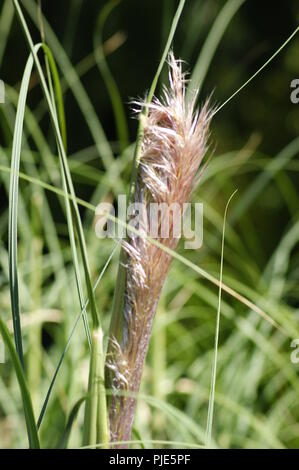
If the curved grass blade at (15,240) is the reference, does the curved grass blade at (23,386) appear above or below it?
below

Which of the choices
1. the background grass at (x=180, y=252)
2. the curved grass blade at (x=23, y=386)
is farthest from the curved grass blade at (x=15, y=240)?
the background grass at (x=180, y=252)

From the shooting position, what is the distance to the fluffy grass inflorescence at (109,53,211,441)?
484 mm

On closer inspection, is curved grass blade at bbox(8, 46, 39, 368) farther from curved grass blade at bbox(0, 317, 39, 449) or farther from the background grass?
the background grass

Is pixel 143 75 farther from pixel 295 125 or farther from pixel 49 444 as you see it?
pixel 49 444

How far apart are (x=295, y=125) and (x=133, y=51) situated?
23.7 inches

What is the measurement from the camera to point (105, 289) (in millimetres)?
1454

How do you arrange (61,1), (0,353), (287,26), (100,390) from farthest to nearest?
(61,1) < (287,26) < (0,353) < (100,390)

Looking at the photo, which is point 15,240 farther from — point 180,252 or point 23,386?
point 180,252

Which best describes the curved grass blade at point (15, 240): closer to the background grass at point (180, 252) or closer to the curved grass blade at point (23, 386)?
the curved grass blade at point (23, 386)

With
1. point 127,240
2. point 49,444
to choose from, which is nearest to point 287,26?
point 49,444

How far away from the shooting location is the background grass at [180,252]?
1.16 m

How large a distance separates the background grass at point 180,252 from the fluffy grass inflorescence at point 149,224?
9 centimetres

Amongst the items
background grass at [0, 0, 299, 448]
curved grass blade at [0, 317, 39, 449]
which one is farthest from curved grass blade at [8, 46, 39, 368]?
background grass at [0, 0, 299, 448]

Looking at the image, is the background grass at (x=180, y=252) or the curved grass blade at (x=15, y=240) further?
the background grass at (x=180, y=252)
